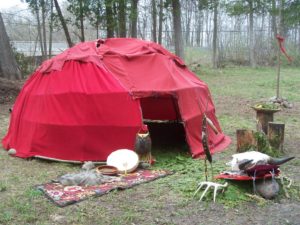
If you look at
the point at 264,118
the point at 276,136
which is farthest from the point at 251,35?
the point at 276,136

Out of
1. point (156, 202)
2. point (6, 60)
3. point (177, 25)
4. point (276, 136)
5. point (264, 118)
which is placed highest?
point (177, 25)

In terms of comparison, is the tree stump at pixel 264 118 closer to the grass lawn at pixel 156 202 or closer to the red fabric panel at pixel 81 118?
the grass lawn at pixel 156 202

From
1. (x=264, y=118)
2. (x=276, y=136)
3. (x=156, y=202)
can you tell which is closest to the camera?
(x=156, y=202)

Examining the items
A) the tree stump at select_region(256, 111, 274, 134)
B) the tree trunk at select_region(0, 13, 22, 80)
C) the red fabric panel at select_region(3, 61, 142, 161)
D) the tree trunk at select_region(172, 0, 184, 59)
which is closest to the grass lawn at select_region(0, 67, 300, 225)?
the red fabric panel at select_region(3, 61, 142, 161)

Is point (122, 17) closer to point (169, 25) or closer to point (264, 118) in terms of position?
point (264, 118)

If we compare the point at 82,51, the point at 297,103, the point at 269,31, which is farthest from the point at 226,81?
the point at 82,51

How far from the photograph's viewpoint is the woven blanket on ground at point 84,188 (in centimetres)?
495

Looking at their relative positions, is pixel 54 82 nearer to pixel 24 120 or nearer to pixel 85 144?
pixel 24 120

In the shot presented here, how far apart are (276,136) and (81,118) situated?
320cm

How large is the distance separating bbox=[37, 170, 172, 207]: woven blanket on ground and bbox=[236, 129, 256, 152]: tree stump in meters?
Result: 1.48

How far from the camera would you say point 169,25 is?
2892cm

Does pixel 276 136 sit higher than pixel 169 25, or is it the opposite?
pixel 169 25

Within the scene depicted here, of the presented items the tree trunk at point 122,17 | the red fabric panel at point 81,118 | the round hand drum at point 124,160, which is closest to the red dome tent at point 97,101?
the red fabric panel at point 81,118

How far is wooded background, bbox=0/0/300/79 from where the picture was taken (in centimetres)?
1773
